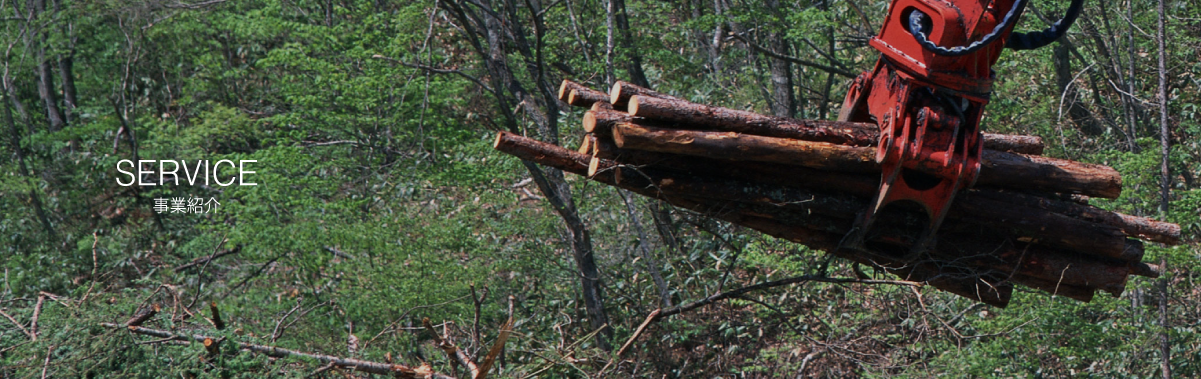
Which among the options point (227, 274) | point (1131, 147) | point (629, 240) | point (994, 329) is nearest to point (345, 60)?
point (227, 274)

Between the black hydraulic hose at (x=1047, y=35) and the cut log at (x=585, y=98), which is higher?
the black hydraulic hose at (x=1047, y=35)

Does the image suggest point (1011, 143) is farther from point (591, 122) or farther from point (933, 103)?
point (591, 122)

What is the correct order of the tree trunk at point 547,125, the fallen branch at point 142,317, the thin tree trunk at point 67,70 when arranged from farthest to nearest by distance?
the thin tree trunk at point 67,70 < the tree trunk at point 547,125 < the fallen branch at point 142,317

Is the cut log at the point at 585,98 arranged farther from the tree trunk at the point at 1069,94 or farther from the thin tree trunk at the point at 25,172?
the thin tree trunk at the point at 25,172

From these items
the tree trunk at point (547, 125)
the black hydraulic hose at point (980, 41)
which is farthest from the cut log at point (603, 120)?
the tree trunk at point (547, 125)

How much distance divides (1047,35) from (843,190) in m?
1.15

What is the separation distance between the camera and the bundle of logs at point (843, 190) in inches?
196

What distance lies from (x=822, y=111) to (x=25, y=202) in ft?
33.2

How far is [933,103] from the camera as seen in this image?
5039 millimetres

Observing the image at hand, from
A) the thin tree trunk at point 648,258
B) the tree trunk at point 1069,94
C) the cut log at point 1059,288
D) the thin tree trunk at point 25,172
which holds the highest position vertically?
the cut log at point 1059,288

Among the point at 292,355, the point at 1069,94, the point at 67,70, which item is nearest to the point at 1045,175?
the point at 292,355

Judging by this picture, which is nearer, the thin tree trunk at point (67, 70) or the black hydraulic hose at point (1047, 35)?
the black hydraulic hose at point (1047, 35)

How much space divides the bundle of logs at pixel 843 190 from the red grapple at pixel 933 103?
216 millimetres

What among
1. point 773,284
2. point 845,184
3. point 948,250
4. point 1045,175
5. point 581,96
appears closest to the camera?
point 845,184
